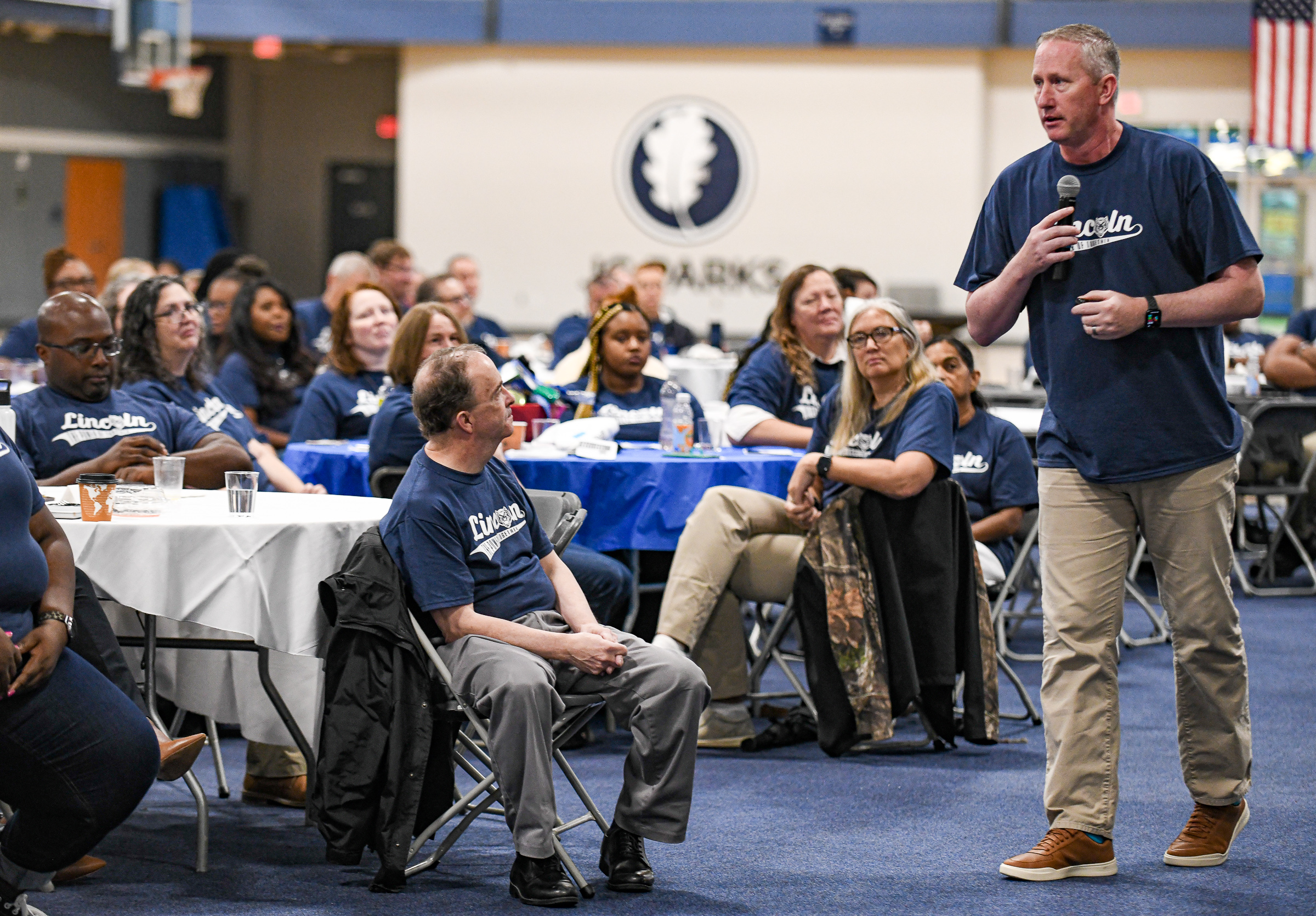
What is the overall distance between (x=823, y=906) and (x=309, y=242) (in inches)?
546

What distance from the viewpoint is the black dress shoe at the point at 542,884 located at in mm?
3049

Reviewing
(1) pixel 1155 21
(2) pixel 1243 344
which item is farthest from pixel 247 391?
(1) pixel 1155 21

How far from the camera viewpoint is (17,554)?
266cm

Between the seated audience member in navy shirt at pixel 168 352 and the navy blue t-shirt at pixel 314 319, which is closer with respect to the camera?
the seated audience member in navy shirt at pixel 168 352

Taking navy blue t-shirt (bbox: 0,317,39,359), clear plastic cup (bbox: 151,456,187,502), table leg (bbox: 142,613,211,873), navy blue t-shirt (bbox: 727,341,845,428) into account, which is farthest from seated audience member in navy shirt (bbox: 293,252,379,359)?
table leg (bbox: 142,613,211,873)

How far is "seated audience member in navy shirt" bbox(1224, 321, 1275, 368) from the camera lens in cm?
866

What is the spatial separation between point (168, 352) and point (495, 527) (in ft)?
6.33

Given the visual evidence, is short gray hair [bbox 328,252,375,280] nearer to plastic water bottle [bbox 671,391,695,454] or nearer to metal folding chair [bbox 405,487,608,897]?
plastic water bottle [bbox 671,391,695,454]

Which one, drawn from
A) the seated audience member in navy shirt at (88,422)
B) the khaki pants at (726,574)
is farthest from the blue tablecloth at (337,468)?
the khaki pants at (726,574)

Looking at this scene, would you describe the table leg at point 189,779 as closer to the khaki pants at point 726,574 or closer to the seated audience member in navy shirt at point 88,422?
the seated audience member in navy shirt at point 88,422

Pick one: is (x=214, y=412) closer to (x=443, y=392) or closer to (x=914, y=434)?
(x=443, y=392)

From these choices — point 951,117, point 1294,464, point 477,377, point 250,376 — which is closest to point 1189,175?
point 477,377

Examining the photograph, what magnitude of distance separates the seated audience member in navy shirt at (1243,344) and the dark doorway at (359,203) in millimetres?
8938

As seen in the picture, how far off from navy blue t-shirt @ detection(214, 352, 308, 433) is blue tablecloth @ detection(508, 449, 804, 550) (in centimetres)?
181
